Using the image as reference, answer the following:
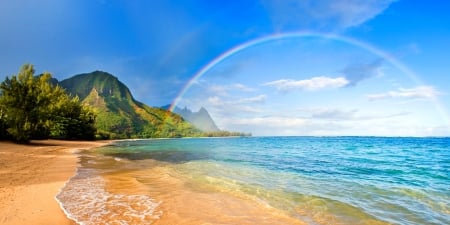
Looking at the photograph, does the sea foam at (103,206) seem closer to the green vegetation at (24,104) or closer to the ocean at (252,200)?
the ocean at (252,200)

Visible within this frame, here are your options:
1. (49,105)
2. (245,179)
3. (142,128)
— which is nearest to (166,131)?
(142,128)

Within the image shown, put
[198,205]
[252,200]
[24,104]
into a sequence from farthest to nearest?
[24,104] < [252,200] < [198,205]

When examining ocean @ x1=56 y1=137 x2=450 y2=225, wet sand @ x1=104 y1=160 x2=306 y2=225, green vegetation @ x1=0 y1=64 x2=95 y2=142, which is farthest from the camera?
green vegetation @ x1=0 y1=64 x2=95 y2=142

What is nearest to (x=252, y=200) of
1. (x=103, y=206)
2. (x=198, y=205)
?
(x=198, y=205)

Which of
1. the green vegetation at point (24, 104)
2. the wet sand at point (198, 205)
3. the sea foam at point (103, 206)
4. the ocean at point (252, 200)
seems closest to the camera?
the sea foam at point (103, 206)

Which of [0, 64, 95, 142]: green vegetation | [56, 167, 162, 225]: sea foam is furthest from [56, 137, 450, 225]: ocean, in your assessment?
[0, 64, 95, 142]: green vegetation

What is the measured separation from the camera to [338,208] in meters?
10.1

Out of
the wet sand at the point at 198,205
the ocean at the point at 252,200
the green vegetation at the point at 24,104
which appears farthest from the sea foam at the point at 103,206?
the green vegetation at the point at 24,104

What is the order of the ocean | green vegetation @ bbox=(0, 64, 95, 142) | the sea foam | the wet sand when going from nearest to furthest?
the sea foam → the wet sand → the ocean → green vegetation @ bbox=(0, 64, 95, 142)

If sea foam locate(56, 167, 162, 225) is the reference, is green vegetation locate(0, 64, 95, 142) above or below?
above

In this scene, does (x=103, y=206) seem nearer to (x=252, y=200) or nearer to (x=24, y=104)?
(x=252, y=200)

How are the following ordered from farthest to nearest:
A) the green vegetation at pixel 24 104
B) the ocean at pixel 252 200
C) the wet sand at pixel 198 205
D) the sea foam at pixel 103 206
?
the green vegetation at pixel 24 104
the ocean at pixel 252 200
the wet sand at pixel 198 205
the sea foam at pixel 103 206

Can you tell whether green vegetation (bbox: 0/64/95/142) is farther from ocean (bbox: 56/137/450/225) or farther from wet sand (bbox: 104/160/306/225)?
wet sand (bbox: 104/160/306/225)

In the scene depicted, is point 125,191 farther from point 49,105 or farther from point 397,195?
point 49,105
